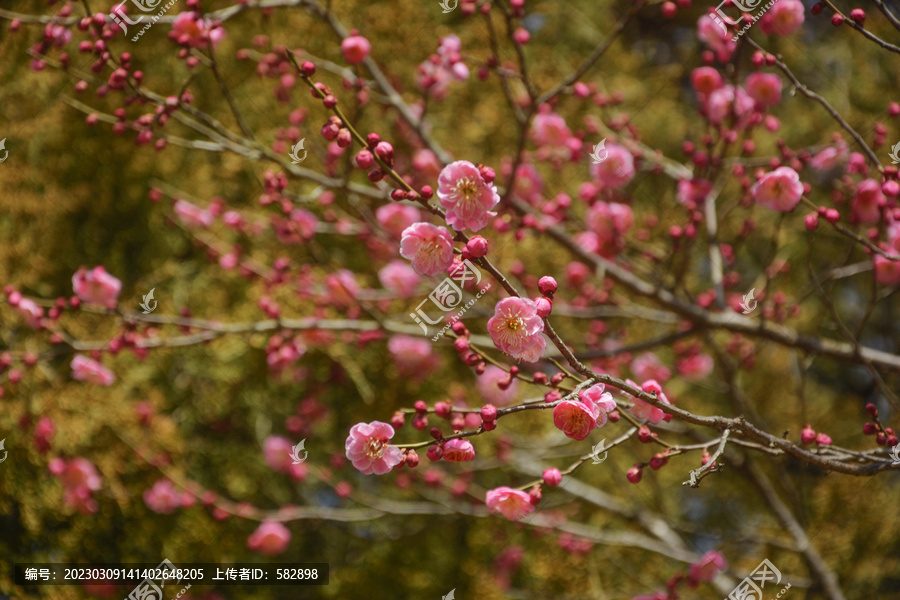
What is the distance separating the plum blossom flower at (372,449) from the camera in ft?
3.90

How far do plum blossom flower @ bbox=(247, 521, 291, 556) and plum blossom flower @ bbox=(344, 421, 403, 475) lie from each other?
154 centimetres

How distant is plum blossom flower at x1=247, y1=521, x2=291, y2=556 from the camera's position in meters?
2.50

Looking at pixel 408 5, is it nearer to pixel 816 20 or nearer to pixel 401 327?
pixel 401 327

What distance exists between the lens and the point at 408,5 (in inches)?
125

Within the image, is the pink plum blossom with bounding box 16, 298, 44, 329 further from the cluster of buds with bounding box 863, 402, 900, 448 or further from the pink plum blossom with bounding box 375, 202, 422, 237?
the cluster of buds with bounding box 863, 402, 900, 448

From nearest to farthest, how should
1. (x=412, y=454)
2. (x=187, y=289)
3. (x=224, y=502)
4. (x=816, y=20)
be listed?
(x=412, y=454) → (x=224, y=502) → (x=187, y=289) → (x=816, y=20)

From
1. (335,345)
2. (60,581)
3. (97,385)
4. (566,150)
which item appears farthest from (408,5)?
(60,581)

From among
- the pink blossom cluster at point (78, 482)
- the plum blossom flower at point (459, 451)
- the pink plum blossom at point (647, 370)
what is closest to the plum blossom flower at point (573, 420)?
the plum blossom flower at point (459, 451)

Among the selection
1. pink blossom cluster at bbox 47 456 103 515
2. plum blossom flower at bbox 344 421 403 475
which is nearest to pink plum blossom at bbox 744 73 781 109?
plum blossom flower at bbox 344 421 403 475

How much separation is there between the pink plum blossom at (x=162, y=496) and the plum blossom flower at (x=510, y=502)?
1.75 meters

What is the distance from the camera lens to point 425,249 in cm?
117

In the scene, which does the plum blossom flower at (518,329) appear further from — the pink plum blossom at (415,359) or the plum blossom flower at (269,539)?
the plum blossom flower at (269,539)

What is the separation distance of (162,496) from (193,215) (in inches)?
45.4

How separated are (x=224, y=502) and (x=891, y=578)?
318 centimetres
